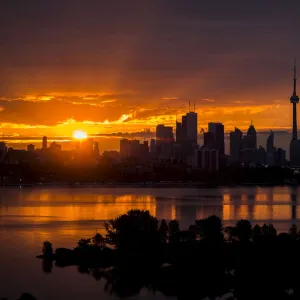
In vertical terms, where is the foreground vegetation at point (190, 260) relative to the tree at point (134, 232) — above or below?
below

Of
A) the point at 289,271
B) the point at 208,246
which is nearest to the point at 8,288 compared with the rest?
the point at 208,246

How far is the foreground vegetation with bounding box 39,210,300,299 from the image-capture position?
14203 millimetres

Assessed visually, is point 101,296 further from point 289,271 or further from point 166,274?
point 289,271

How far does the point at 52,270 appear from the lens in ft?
54.4

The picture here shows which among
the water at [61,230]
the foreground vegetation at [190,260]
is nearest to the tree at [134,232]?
the foreground vegetation at [190,260]

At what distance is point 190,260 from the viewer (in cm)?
1523

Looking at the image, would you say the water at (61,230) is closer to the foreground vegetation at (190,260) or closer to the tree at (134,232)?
the foreground vegetation at (190,260)

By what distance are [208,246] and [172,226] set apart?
2390mm

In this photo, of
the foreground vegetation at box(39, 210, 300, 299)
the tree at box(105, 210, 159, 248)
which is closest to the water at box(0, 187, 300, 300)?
the foreground vegetation at box(39, 210, 300, 299)

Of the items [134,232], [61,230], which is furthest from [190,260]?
[61,230]

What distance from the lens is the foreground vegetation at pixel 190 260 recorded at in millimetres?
14203

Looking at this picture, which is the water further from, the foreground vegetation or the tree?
the tree

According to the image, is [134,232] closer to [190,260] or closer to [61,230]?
[190,260]

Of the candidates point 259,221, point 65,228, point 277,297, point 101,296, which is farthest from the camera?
point 259,221
